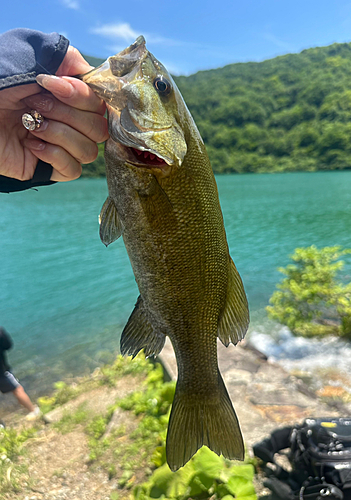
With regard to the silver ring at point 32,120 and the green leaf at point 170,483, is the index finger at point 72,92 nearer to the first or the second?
the silver ring at point 32,120

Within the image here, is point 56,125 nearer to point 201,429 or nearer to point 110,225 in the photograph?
point 110,225

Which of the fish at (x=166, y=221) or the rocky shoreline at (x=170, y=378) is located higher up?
the fish at (x=166, y=221)

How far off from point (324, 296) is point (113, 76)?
6.88m

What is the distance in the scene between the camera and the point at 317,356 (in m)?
7.02

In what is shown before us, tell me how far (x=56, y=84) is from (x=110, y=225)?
68 cm

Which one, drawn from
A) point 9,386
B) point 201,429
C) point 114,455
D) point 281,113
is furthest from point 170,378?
point 281,113

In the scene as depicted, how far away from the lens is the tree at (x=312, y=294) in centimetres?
715

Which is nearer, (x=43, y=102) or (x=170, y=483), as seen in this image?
(x=43, y=102)

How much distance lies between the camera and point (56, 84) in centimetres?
153

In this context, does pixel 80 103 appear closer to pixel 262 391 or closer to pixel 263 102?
pixel 262 391

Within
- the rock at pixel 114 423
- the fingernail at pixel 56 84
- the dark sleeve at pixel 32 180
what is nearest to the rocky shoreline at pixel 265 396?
the rock at pixel 114 423

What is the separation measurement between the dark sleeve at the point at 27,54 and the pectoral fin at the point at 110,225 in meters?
0.65

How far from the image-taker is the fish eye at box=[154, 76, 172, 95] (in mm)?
1560

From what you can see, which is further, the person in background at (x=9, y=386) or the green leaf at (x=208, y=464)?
the person in background at (x=9, y=386)
